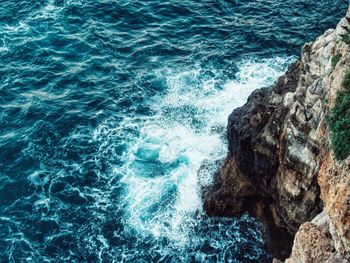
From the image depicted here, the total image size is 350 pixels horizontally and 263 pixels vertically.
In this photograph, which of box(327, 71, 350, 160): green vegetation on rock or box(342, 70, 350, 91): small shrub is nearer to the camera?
box(327, 71, 350, 160): green vegetation on rock

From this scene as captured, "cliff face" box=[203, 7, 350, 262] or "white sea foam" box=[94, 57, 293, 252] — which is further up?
"cliff face" box=[203, 7, 350, 262]

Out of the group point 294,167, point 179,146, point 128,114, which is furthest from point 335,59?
point 128,114

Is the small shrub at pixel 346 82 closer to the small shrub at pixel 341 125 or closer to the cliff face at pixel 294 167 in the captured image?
the small shrub at pixel 341 125

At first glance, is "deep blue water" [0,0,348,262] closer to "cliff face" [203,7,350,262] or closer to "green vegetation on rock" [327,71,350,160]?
"cliff face" [203,7,350,262]

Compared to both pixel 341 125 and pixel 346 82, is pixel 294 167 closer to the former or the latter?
pixel 341 125

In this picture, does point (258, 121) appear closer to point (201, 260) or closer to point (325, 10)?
point (201, 260)

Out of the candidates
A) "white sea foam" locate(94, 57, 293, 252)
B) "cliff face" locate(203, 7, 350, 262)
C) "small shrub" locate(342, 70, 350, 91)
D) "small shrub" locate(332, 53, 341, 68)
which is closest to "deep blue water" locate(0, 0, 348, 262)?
"white sea foam" locate(94, 57, 293, 252)

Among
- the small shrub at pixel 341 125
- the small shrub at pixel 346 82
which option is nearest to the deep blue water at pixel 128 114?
the small shrub at pixel 341 125
